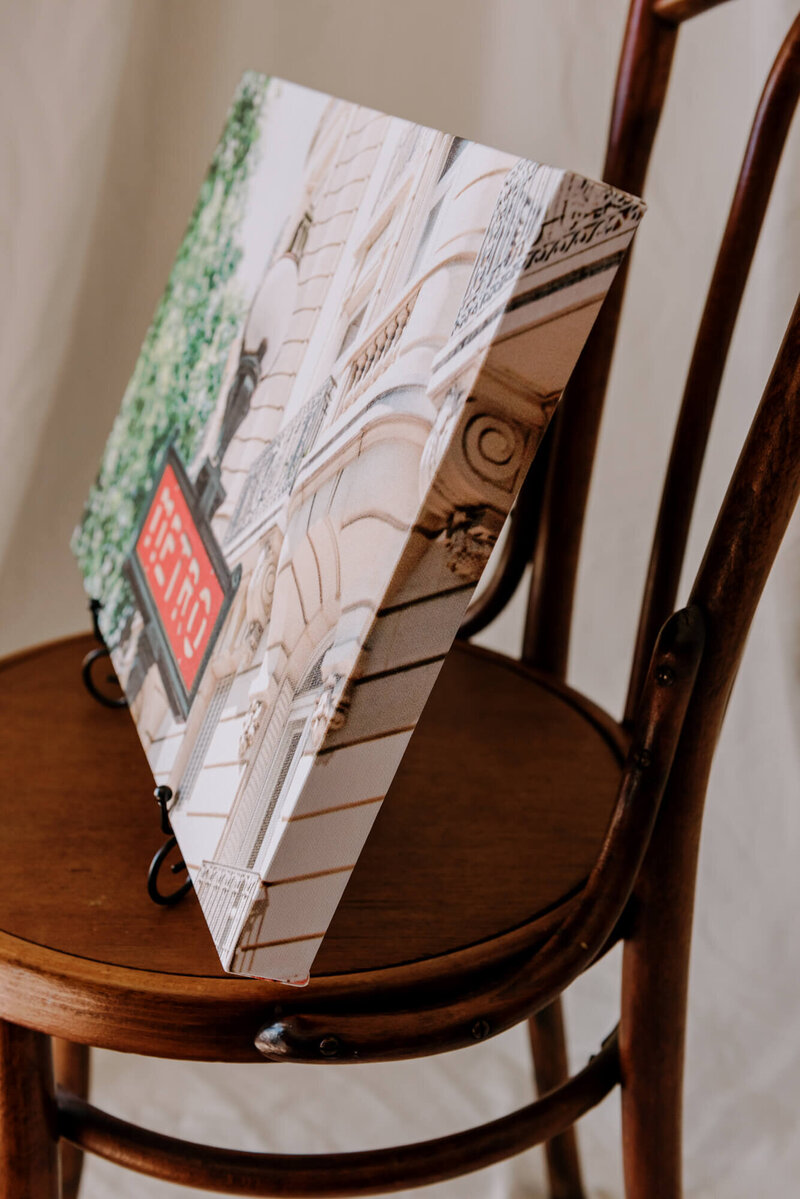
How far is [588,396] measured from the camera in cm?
83

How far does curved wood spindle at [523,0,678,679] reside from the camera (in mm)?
757

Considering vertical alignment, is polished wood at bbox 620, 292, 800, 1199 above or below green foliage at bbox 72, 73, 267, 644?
below

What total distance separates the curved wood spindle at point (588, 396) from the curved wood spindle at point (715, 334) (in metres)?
0.08

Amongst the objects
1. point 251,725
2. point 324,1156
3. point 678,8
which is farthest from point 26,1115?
point 678,8

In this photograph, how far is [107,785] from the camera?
67 centimetres

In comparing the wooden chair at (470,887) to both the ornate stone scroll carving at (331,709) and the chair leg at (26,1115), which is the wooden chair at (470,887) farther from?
the ornate stone scroll carving at (331,709)

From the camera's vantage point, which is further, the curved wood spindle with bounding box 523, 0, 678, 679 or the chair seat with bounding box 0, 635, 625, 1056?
the curved wood spindle with bounding box 523, 0, 678, 679

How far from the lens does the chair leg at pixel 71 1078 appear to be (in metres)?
0.92

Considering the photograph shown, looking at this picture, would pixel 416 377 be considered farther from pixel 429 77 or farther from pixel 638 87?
pixel 429 77

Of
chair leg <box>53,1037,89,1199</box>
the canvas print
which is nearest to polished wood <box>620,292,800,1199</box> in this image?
Result: the canvas print

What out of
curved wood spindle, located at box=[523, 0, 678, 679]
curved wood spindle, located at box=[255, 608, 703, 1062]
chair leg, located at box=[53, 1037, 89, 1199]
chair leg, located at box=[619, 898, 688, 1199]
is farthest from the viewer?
chair leg, located at box=[53, 1037, 89, 1199]

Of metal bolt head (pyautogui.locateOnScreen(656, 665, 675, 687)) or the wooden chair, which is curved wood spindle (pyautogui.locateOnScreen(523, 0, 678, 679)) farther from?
metal bolt head (pyautogui.locateOnScreen(656, 665, 675, 687))

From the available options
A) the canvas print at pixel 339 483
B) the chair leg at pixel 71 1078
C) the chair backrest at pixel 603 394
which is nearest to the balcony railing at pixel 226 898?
the canvas print at pixel 339 483

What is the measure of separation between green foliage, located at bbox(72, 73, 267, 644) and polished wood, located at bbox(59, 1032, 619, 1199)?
0.27 metres
